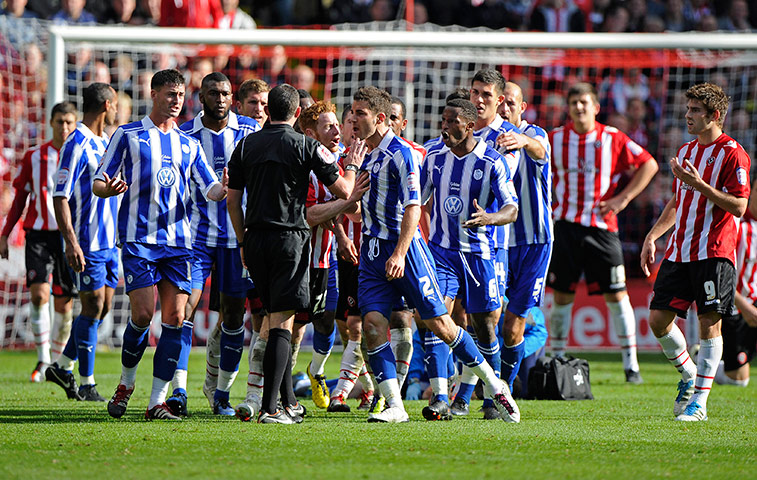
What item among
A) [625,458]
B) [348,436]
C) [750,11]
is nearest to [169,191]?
[348,436]

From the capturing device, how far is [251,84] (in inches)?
322

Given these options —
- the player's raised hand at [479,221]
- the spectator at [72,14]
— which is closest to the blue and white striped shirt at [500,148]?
the player's raised hand at [479,221]

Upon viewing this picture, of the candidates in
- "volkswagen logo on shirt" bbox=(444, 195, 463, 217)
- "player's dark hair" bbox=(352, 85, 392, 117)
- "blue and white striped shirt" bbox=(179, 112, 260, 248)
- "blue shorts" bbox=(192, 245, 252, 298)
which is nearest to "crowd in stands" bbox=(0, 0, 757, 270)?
"blue and white striped shirt" bbox=(179, 112, 260, 248)

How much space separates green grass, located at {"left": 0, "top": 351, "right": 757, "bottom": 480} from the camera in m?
5.14

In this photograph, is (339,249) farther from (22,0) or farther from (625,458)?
(22,0)

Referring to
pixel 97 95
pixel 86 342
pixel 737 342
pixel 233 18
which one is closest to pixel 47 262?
pixel 86 342

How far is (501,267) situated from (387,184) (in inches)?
55.0

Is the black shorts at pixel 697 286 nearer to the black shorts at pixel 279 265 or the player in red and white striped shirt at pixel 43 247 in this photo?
the black shorts at pixel 279 265

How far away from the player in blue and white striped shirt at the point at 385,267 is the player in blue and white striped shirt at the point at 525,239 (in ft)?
3.73

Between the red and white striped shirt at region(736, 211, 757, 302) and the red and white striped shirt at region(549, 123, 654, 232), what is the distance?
135cm

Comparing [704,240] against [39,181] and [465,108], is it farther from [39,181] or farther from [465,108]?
[39,181]

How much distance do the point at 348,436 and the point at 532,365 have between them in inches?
139

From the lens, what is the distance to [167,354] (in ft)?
23.3

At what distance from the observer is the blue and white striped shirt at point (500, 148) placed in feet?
26.0
